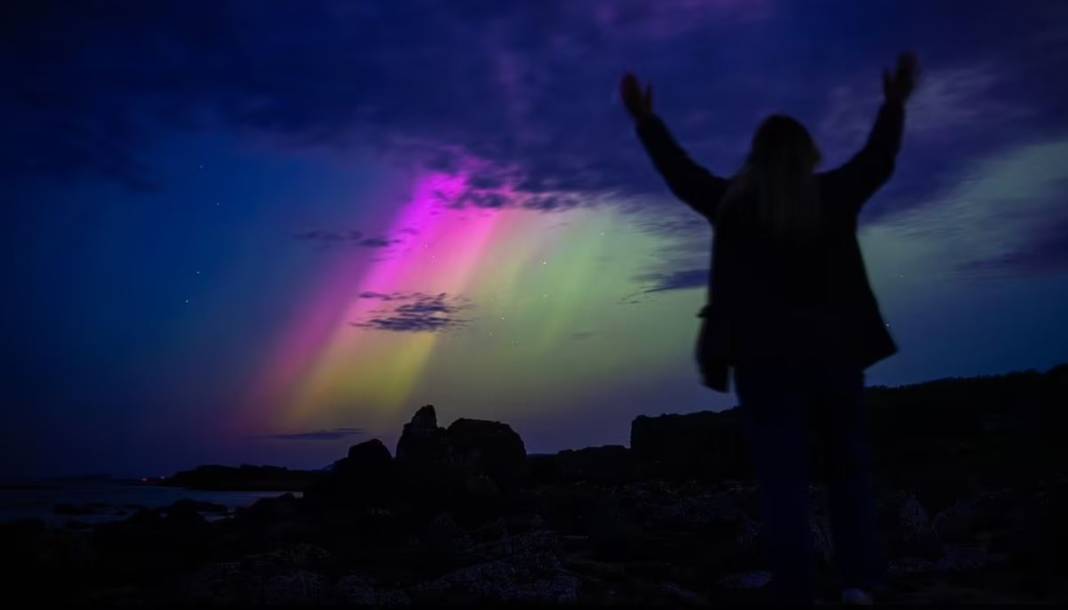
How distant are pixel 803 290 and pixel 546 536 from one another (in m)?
8.62

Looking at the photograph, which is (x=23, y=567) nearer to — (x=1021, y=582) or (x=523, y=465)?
(x=1021, y=582)

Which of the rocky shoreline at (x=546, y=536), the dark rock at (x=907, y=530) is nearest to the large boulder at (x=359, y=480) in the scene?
the rocky shoreline at (x=546, y=536)

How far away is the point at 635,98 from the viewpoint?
4.28 m

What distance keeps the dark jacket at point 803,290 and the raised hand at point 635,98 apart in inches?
22.9

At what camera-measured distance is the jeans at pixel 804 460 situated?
359cm

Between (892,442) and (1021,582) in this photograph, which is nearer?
(1021,582)

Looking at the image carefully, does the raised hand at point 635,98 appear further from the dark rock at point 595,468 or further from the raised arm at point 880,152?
the dark rock at point 595,468

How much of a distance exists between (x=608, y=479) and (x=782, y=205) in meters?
28.4

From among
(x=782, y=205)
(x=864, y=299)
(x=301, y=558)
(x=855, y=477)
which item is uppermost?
(x=782, y=205)

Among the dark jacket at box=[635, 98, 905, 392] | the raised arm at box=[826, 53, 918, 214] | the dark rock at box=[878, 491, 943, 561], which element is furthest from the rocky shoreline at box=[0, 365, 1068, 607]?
the raised arm at box=[826, 53, 918, 214]

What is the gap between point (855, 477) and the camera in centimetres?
386

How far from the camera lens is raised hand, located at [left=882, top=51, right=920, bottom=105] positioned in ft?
13.3

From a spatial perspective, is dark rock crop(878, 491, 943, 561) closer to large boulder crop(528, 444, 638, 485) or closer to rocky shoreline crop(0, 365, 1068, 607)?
rocky shoreline crop(0, 365, 1068, 607)

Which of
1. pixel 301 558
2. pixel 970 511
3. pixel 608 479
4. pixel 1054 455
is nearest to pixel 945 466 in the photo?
pixel 1054 455
